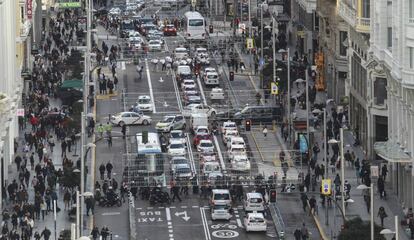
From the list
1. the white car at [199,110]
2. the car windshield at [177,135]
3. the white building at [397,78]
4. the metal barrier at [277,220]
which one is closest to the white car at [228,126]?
the car windshield at [177,135]

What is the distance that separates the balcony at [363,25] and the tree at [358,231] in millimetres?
37768

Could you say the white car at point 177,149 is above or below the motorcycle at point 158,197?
above

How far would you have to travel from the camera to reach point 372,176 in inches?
6137

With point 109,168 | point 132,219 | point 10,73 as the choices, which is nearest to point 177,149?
point 109,168

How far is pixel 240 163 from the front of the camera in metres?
160

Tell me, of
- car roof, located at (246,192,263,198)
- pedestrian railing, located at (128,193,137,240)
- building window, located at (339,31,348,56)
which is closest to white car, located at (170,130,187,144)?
building window, located at (339,31,348,56)

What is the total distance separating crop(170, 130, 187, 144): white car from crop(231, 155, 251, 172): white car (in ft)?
37.7

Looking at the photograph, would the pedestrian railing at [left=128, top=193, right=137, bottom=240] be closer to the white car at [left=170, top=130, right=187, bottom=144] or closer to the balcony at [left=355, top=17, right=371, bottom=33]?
the white car at [left=170, top=130, right=187, bottom=144]

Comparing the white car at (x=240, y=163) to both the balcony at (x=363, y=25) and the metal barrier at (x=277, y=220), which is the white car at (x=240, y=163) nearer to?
the metal barrier at (x=277, y=220)

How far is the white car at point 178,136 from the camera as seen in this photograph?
17345 centimetres

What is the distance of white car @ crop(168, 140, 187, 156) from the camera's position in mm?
165000

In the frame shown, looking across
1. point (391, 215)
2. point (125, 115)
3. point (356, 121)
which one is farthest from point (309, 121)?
point (391, 215)

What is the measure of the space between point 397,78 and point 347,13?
1229 inches

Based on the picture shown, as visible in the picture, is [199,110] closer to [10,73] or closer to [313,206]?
[10,73]
